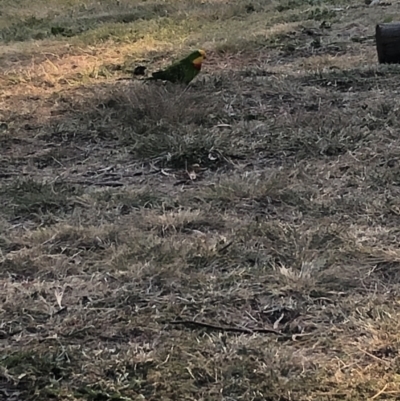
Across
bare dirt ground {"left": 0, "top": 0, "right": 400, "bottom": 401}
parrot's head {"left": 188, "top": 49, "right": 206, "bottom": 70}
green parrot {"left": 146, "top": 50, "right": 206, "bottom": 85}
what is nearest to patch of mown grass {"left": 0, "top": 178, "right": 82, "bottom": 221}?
bare dirt ground {"left": 0, "top": 0, "right": 400, "bottom": 401}

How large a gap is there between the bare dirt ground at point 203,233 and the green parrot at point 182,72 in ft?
0.47

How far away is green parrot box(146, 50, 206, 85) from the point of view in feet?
17.9

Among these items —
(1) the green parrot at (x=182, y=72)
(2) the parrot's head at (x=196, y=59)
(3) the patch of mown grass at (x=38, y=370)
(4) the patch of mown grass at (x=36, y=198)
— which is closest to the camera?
(3) the patch of mown grass at (x=38, y=370)

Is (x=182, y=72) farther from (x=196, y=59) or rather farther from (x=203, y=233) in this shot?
(x=203, y=233)

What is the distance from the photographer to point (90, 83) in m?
5.89

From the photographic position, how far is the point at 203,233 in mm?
3008

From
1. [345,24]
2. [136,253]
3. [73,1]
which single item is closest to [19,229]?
[136,253]

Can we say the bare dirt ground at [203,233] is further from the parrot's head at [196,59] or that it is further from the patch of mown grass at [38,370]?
the parrot's head at [196,59]

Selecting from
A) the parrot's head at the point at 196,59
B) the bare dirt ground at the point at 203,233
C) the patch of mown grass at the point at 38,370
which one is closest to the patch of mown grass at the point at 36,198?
the bare dirt ground at the point at 203,233

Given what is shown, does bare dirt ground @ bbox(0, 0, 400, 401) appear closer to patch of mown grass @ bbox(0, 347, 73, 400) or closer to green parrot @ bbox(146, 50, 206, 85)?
patch of mown grass @ bbox(0, 347, 73, 400)

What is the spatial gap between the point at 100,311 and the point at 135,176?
4.95 ft

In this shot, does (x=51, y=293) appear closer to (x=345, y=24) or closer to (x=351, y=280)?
(x=351, y=280)

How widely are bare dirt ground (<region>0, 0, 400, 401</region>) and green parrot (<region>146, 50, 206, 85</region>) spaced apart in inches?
5.7

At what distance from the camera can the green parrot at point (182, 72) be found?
17.9ft
